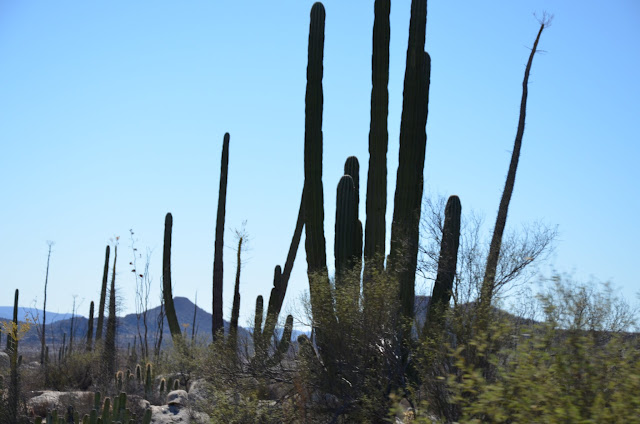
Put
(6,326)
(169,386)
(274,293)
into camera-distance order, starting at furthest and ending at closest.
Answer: (274,293)
(169,386)
(6,326)

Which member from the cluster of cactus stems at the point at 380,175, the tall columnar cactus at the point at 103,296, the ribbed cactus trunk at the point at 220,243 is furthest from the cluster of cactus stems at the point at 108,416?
the tall columnar cactus at the point at 103,296

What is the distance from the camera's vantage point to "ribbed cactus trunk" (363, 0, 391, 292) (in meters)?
14.2

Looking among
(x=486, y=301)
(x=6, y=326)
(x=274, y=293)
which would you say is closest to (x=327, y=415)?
(x=486, y=301)

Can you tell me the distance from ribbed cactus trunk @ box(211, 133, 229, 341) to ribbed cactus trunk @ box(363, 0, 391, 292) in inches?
309

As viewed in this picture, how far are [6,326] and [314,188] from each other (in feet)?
21.6

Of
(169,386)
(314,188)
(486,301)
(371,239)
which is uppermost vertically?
(314,188)

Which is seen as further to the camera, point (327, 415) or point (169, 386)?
point (169, 386)

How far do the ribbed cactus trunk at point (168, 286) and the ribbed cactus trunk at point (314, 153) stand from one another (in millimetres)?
8913

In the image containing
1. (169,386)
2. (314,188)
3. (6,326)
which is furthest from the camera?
(169,386)

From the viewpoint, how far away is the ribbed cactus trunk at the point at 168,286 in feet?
73.2

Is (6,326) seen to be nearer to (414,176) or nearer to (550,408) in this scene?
(414,176)

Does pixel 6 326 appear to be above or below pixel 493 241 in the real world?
below

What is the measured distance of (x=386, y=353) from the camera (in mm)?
11477

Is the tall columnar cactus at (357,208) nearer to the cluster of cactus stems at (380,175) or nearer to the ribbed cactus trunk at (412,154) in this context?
the cluster of cactus stems at (380,175)
